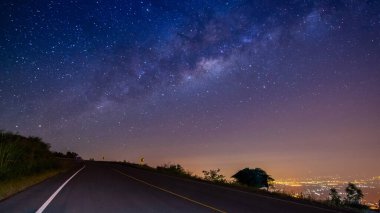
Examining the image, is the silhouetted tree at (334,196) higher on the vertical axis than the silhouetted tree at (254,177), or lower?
lower

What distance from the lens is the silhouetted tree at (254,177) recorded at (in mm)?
28031

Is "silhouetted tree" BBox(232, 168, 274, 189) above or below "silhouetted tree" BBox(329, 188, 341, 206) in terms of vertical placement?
above

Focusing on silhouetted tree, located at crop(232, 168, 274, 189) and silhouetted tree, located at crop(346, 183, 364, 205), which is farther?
silhouetted tree, located at crop(232, 168, 274, 189)

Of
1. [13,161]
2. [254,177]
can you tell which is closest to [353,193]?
[254,177]

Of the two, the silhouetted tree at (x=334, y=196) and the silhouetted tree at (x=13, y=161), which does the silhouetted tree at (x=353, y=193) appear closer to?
the silhouetted tree at (x=334, y=196)

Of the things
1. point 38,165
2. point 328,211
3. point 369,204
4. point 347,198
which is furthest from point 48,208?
point 38,165

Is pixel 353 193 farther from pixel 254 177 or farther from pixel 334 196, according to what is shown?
pixel 254 177

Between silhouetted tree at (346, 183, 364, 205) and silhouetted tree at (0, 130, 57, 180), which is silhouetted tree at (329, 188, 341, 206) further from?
silhouetted tree at (0, 130, 57, 180)

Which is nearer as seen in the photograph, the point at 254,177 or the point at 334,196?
the point at 334,196

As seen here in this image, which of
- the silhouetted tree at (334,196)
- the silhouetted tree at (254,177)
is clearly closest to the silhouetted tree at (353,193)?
the silhouetted tree at (334,196)

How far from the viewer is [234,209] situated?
1162 cm

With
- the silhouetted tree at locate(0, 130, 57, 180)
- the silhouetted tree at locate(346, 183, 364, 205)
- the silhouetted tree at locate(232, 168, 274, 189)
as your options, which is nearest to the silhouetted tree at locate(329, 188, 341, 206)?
the silhouetted tree at locate(346, 183, 364, 205)

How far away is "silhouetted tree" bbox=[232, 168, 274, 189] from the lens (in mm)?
28031

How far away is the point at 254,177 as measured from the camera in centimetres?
2878
